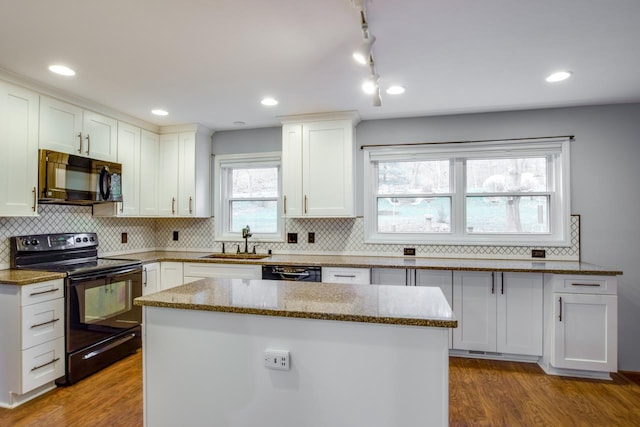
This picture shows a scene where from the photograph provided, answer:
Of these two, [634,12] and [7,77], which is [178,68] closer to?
[7,77]

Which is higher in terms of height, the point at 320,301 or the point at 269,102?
the point at 269,102

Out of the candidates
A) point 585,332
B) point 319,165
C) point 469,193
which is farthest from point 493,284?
point 319,165

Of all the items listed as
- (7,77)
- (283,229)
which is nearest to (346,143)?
(283,229)

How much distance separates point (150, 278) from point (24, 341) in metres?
1.23

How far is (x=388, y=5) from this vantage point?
5.73ft

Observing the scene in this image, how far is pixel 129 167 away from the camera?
3.67 m

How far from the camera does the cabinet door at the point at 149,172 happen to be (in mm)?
3846

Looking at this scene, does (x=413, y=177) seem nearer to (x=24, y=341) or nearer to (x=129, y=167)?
(x=129, y=167)

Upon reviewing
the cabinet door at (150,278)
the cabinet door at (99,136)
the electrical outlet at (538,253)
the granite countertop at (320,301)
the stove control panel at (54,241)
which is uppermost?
the cabinet door at (99,136)

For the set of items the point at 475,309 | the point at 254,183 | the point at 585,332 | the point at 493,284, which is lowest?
the point at 585,332

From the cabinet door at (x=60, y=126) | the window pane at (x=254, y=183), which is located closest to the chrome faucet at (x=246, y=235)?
the window pane at (x=254, y=183)

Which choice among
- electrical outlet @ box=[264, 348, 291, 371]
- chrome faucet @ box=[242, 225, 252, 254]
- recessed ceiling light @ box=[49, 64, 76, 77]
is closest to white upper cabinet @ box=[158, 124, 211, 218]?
chrome faucet @ box=[242, 225, 252, 254]

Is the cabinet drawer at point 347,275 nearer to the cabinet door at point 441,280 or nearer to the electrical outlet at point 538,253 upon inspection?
the cabinet door at point 441,280

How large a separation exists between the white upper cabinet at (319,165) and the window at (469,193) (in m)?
0.38
